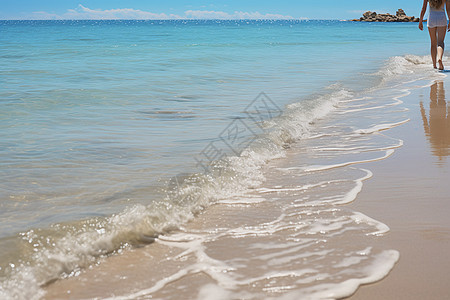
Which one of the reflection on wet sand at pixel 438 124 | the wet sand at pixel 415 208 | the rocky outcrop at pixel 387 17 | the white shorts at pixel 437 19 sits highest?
the rocky outcrop at pixel 387 17

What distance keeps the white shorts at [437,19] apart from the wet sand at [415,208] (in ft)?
19.6

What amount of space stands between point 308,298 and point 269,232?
0.84m

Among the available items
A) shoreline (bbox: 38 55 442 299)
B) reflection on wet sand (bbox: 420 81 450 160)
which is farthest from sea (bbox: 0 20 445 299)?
reflection on wet sand (bbox: 420 81 450 160)

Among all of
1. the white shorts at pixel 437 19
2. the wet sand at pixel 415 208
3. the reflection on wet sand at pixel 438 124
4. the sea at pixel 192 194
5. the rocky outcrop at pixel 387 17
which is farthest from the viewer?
the rocky outcrop at pixel 387 17

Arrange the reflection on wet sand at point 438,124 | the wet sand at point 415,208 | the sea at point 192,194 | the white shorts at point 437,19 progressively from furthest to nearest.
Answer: the white shorts at point 437,19, the reflection on wet sand at point 438,124, the sea at point 192,194, the wet sand at point 415,208

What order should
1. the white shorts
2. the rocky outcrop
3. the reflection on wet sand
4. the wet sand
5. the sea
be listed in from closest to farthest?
the wet sand
the sea
the reflection on wet sand
the white shorts
the rocky outcrop

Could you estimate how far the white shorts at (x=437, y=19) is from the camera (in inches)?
436

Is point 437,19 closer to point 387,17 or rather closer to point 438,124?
point 438,124

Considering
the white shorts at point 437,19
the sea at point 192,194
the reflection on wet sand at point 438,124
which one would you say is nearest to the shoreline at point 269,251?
the sea at point 192,194

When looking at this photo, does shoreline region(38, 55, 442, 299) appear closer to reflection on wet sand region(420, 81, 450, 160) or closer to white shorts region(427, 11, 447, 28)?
reflection on wet sand region(420, 81, 450, 160)

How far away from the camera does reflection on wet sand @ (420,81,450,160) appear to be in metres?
5.02

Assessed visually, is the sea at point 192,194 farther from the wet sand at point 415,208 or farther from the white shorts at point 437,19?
the white shorts at point 437,19

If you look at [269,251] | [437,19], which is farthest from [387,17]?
[269,251]

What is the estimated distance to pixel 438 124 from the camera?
242 inches
